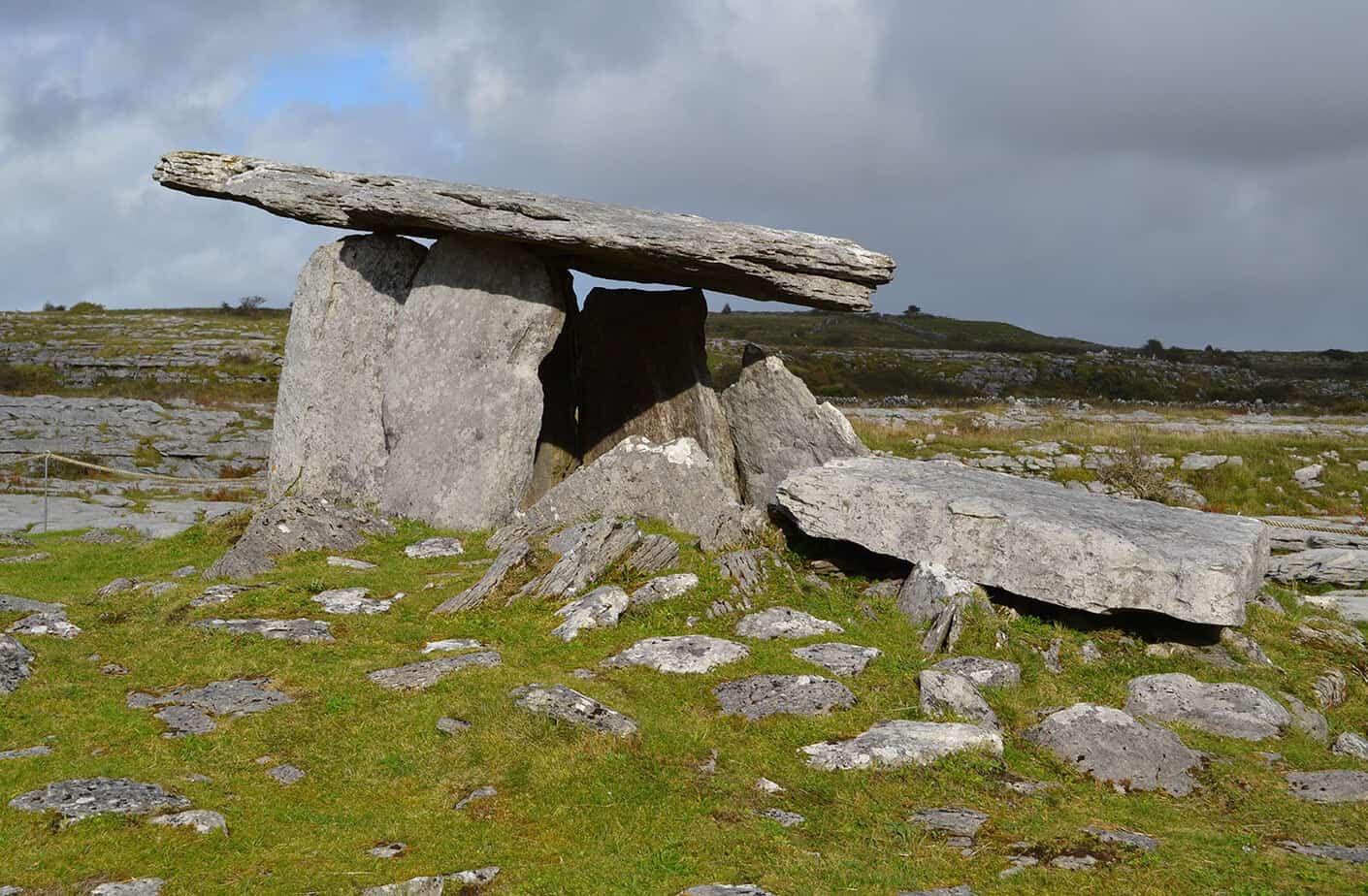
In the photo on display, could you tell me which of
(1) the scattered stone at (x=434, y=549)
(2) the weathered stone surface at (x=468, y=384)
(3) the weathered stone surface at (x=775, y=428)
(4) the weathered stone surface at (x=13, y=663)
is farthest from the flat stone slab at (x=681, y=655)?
(3) the weathered stone surface at (x=775, y=428)

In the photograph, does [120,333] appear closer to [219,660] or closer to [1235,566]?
[219,660]

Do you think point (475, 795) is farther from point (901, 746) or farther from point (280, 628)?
point (280, 628)

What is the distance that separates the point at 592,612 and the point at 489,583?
1.56 m

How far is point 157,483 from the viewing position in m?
29.4

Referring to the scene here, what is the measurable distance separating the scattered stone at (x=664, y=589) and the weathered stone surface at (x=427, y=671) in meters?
2.03

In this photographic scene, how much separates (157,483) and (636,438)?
17378 millimetres

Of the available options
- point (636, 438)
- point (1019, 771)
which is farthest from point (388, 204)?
point (1019, 771)

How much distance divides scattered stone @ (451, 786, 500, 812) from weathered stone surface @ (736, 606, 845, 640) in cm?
408

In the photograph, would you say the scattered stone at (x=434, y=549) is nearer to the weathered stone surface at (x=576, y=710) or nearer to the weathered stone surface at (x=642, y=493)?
the weathered stone surface at (x=642, y=493)

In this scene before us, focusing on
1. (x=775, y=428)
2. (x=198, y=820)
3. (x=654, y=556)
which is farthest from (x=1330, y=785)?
(x=775, y=428)

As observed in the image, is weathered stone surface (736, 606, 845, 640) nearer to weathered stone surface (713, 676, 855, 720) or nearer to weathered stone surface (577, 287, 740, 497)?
weathered stone surface (713, 676, 855, 720)

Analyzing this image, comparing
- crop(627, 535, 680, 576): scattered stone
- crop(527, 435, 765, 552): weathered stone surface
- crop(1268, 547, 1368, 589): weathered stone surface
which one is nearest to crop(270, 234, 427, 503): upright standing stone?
crop(527, 435, 765, 552): weathered stone surface

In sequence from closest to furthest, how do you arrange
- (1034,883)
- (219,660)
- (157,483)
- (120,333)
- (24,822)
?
(1034,883) → (24,822) → (219,660) → (157,483) → (120,333)

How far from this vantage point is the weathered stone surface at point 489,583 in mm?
13289
